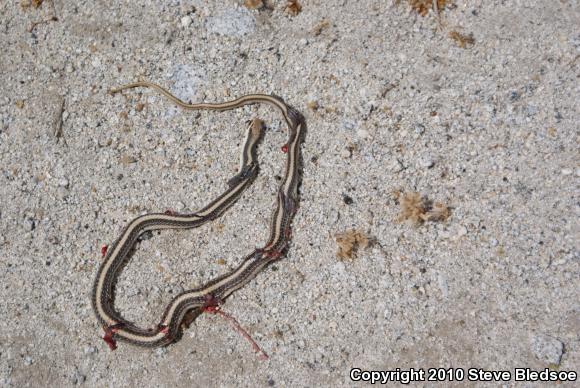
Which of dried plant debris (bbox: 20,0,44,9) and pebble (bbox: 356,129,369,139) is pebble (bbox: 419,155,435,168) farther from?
dried plant debris (bbox: 20,0,44,9)

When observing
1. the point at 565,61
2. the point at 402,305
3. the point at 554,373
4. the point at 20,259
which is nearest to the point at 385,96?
the point at 565,61

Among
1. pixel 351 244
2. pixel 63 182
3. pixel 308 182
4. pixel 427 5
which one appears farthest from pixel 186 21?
pixel 351 244

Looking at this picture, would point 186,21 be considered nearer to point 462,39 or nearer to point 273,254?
point 273,254

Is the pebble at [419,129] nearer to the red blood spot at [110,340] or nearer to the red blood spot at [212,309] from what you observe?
the red blood spot at [212,309]

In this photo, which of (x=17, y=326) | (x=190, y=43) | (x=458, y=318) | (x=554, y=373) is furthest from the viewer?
(x=190, y=43)

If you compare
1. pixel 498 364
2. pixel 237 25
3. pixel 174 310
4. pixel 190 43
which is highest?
pixel 237 25

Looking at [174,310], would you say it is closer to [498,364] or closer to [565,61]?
[498,364]

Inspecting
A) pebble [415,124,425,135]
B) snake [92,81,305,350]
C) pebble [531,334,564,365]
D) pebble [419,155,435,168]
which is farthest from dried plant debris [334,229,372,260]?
pebble [531,334,564,365]

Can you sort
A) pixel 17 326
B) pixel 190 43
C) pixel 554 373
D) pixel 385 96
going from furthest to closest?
pixel 190 43
pixel 385 96
pixel 17 326
pixel 554 373
